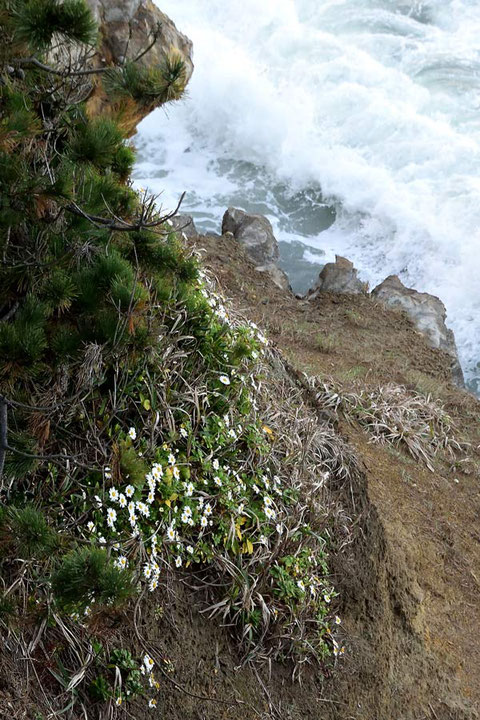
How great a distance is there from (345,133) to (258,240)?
848 centimetres

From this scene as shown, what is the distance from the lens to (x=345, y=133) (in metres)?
18.0

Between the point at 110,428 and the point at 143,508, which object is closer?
the point at 143,508

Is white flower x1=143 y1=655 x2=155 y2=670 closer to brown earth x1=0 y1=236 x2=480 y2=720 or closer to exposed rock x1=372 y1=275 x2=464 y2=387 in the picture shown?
brown earth x1=0 y1=236 x2=480 y2=720

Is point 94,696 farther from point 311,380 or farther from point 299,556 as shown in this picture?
point 311,380

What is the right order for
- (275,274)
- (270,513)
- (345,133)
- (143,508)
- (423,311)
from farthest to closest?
(345,133)
(423,311)
(275,274)
(270,513)
(143,508)

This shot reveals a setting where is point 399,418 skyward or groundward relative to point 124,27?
groundward

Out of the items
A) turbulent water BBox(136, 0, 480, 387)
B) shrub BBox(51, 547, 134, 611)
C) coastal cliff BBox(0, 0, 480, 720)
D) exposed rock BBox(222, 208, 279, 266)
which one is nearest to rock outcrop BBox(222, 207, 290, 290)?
exposed rock BBox(222, 208, 279, 266)

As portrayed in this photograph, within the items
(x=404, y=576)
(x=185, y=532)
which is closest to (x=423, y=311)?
(x=404, y=576)

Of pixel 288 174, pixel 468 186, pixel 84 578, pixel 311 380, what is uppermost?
pixel 84 578

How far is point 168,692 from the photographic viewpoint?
3.11m

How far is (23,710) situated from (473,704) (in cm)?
250

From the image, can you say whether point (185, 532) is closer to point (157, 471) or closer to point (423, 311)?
point (157, 471)

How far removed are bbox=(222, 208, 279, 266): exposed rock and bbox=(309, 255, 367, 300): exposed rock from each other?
732mm

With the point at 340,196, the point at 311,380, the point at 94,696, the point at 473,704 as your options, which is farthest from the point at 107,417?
the point at 340,196
